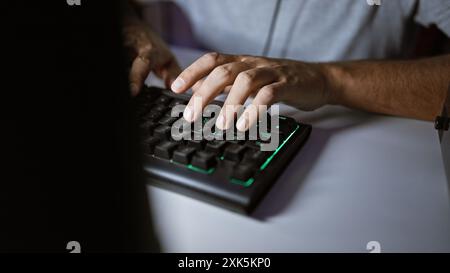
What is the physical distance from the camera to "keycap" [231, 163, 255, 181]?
0.36 m

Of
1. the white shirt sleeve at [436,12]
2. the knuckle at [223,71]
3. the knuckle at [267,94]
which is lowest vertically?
the knuckle at [267,94]

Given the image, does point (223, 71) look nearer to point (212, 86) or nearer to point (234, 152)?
point (212, 86)

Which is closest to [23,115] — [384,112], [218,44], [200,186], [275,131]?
[200,186]

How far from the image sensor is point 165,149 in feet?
1.30

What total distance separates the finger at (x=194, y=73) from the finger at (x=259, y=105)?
3.9 inches

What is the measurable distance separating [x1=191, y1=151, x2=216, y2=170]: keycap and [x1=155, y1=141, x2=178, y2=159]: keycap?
33 mm

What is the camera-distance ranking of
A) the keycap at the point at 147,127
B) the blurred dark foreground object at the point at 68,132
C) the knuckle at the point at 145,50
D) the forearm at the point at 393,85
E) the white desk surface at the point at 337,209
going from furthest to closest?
1. the knuckle at the point at 145,50
2. the forearm at the point at 393,85
3. the keycap at the point at 147,127
4. the white desk surface at the point at 337,209
5. the blurred dark foreground object at the point at 68,132

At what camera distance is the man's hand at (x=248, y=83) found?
0.46m

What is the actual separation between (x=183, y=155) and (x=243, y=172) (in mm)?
73

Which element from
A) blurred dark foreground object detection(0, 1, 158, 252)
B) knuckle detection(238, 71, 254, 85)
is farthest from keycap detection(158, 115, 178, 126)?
blurred dark foreground object detection(0, 1, 158, 252)

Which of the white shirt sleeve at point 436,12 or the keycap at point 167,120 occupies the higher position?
the white shirt sleeve at point 436,12

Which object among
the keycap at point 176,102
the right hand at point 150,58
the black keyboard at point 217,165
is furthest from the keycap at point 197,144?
the right hand at point 150,58

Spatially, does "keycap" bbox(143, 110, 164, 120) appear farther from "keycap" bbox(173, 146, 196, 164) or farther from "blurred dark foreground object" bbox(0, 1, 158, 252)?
"blurred dark foreground object" bbox(0, 1, 158, 252)

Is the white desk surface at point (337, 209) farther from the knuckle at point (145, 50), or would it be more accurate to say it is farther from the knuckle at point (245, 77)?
the knuckle at point (145, 50)
